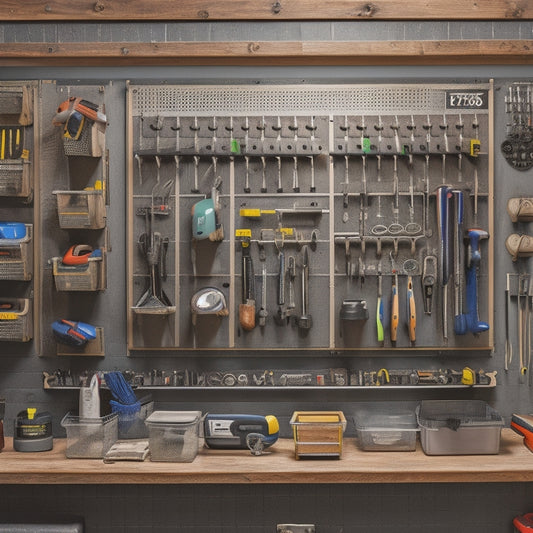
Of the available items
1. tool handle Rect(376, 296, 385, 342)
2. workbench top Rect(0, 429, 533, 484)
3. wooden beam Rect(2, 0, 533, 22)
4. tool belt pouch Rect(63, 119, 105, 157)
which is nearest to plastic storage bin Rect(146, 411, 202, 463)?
workbench top Rect(0, 429, 533, 484)

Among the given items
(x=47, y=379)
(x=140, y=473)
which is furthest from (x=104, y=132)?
(x=140, y=473)

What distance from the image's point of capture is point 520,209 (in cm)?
397

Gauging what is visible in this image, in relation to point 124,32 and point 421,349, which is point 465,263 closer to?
point 421,349

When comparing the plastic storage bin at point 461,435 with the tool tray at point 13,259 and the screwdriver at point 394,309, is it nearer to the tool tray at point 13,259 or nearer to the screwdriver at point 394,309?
the screwdriver at point 394,309

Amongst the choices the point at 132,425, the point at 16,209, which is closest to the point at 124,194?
the point at 16,209

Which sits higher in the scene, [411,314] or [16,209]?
[16,209]

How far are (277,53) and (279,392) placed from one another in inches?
79.8

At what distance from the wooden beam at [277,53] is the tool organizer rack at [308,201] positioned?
0.54 feet

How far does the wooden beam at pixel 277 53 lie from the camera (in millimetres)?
3979

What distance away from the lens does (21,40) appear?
4098 millimetres

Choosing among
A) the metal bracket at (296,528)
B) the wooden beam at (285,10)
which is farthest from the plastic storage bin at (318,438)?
Answer: the wooden beam at (285,10)

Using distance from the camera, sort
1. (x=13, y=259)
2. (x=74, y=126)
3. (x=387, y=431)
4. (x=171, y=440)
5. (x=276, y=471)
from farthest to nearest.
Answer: (x=13, y=259), (x=74, y=126), (x=387, y=431), (x=171, y=440), (x=276, y=471)

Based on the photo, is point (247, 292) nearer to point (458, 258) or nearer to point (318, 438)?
point (318, 438)

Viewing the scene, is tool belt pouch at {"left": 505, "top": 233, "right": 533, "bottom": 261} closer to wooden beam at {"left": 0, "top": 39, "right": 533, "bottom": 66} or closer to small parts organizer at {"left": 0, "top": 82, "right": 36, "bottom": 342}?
wooden beam at {"left": 0, "top": 39, "right": 533, "bottom": 66}
